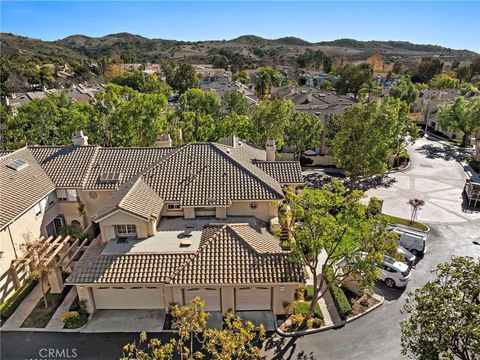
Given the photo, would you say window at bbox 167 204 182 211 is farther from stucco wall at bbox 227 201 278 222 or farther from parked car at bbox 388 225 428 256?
parked car at bbox 388 225 428 256

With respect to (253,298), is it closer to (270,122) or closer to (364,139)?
(364,139)

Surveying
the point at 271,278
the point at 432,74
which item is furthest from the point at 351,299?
the point at 432,74

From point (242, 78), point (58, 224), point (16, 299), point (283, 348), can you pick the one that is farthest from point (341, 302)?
point (242, 78)

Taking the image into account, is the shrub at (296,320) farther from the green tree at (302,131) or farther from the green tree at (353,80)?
the green tree at (353,80)

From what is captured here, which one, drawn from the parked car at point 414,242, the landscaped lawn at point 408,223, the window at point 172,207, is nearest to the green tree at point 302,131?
the landscaped lawn at point 408,223

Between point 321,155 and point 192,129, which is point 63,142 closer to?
point 192,129

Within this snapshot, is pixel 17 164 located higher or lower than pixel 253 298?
higher
